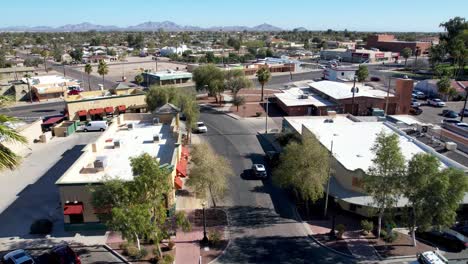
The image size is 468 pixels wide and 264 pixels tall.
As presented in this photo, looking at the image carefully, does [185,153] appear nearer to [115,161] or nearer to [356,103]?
[115,161]

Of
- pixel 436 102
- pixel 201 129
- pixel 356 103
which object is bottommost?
pixel 201 129

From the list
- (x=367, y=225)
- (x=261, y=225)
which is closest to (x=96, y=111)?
(x=261, y=225)

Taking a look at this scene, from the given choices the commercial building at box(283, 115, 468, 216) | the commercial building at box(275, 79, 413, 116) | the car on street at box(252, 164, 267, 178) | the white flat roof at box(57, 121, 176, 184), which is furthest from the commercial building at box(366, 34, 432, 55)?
the white flat roof at box(57, 121, 176, 184)

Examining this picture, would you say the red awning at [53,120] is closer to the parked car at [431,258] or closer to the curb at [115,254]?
the curb at [115,254]

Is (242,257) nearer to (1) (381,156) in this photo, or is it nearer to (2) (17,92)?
(1) (381,156)

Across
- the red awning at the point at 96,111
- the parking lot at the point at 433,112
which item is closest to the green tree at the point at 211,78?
the red awning at the point at 96,111

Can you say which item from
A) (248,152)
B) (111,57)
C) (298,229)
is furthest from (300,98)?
(111,57)
